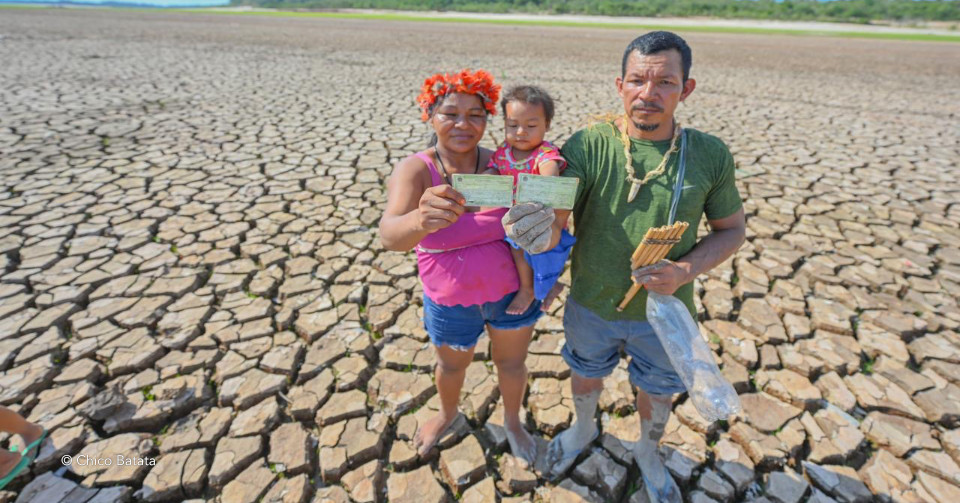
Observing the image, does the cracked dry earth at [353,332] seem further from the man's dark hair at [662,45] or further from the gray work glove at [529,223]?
the man's dark hair at [662,45]

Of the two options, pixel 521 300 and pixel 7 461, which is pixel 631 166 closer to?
pixel 521 300

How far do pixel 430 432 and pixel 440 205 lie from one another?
1424 mm

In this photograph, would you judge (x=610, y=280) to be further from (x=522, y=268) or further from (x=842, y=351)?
(x=842, y=351)

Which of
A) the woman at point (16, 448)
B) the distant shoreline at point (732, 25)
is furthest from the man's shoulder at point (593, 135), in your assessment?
the distant shoreline at point (732, 25)

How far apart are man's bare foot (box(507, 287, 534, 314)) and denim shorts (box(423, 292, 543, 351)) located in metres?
0.04

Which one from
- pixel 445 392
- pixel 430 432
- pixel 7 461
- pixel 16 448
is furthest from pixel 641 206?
pixel 16 448

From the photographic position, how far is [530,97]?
5.65 feet

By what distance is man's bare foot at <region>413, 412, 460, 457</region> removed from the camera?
7.43 feet

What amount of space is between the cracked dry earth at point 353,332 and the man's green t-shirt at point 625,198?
108 cm

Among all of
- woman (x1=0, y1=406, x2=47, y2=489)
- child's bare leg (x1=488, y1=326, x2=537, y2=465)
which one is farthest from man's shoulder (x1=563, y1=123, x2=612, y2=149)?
woman (x1=0, y1=406, x2=47, y2=489)

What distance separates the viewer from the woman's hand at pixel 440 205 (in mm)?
1340

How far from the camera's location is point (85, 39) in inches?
681

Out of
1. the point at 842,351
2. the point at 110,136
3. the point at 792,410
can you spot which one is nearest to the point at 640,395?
the point at 792,410

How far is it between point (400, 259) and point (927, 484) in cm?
337
